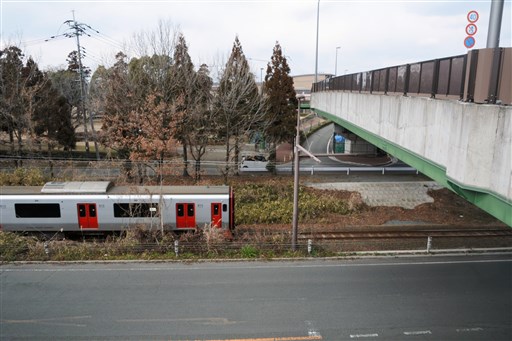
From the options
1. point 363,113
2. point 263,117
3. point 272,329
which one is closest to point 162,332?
point 272,329

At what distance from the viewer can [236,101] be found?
82.9 ft

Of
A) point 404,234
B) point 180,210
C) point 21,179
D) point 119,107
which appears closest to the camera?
point 180,210

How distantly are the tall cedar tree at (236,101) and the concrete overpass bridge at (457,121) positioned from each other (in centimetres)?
1291

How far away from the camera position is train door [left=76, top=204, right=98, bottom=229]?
52.2 ft

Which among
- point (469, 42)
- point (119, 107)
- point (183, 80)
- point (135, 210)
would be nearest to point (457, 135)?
point (469, 42)

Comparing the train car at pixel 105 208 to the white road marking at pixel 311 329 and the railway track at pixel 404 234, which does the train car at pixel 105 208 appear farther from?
the white road marking at pixel 311 329

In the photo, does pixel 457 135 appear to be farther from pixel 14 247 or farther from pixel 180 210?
pixel 14 247

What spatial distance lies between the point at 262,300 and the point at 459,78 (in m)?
7.93

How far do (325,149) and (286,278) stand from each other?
101 feet

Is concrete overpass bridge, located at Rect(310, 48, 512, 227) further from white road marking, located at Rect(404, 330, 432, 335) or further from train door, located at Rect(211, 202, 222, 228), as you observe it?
train door, located at Rect(211, 202, 222, 228)

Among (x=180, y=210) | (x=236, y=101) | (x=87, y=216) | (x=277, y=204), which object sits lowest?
(x=277, y=204)

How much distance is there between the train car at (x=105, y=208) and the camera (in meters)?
15.8

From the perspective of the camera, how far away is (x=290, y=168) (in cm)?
3016

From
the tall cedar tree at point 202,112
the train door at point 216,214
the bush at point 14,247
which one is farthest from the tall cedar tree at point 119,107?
the train door at point 216,214
